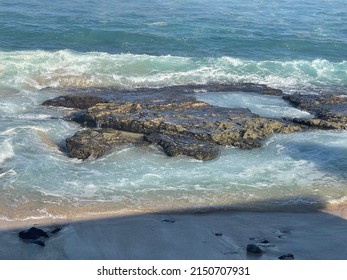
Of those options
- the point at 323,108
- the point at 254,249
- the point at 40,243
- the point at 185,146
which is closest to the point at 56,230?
the point at 40,243

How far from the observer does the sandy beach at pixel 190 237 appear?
11812mm

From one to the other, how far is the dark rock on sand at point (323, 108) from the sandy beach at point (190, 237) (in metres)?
6.48

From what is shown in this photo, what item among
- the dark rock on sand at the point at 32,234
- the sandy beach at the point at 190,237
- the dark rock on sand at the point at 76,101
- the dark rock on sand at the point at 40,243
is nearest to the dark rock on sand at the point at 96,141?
the dark rock on sand at the point at 76,101

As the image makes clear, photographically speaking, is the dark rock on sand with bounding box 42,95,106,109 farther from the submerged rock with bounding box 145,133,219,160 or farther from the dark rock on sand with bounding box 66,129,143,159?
the submerged rock with bounding box 145,133,219,160

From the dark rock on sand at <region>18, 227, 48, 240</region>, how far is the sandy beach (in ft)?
0.50

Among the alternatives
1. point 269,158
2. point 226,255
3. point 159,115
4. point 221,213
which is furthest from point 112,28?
point 226,255

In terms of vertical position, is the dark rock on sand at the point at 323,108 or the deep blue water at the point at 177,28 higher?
the deep blue water at the point at 177,28

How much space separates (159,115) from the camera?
19.4m

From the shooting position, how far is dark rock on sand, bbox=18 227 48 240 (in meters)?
12.2

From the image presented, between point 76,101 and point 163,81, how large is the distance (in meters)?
6.10

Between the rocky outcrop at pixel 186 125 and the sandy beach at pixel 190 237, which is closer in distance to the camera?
the sandy beach at pixel 190 237

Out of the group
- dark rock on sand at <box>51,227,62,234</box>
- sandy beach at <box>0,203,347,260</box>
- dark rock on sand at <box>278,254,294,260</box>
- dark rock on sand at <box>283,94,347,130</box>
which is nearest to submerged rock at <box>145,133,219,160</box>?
sandy beach at <box>0,203,347,260</box>

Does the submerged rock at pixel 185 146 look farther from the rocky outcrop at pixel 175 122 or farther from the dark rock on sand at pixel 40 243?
the dark rock on sand at pixel 40 243

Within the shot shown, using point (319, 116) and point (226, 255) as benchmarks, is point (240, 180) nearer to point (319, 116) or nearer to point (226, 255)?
point (226, 255)
